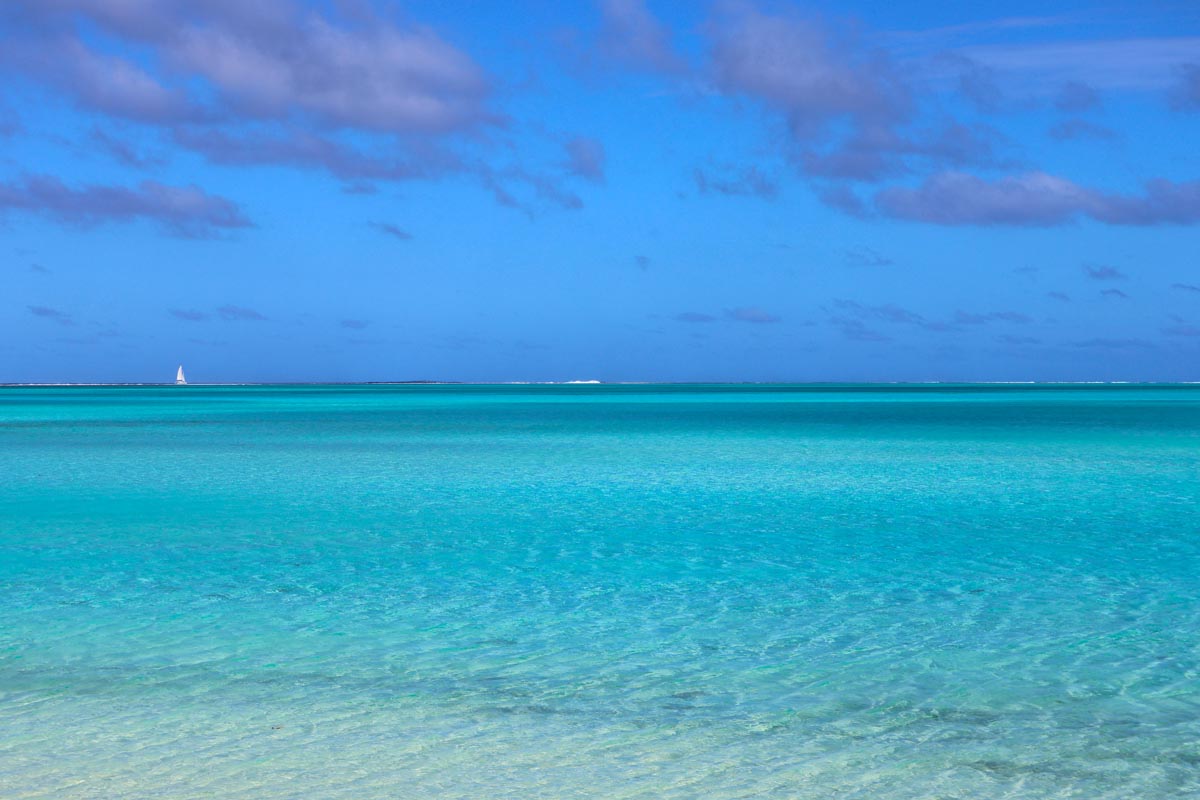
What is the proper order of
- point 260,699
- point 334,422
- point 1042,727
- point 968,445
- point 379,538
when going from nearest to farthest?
point 1042,727 < point 260,699 < point 379,538 < point 968,445 < point 334,422

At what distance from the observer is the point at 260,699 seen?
629 cm

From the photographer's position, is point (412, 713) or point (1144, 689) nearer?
point (412, 713)

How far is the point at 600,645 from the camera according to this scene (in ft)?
25.1

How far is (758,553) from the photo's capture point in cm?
1184

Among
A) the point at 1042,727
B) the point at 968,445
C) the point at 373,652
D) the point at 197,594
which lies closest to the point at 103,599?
the point at 197,594

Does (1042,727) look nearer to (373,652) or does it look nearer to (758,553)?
(373,652)

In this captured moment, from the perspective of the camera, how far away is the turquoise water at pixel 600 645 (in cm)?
520

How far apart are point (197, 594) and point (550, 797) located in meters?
5.49

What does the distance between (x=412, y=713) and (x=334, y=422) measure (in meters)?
45.4

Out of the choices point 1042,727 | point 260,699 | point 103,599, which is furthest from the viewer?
point 103,599

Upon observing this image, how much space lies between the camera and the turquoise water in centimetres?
520

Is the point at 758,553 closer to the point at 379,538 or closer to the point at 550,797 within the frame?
the point at 379,538

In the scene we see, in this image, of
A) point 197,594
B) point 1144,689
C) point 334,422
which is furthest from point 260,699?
point 334,422

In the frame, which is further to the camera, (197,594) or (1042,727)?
(197,594)
